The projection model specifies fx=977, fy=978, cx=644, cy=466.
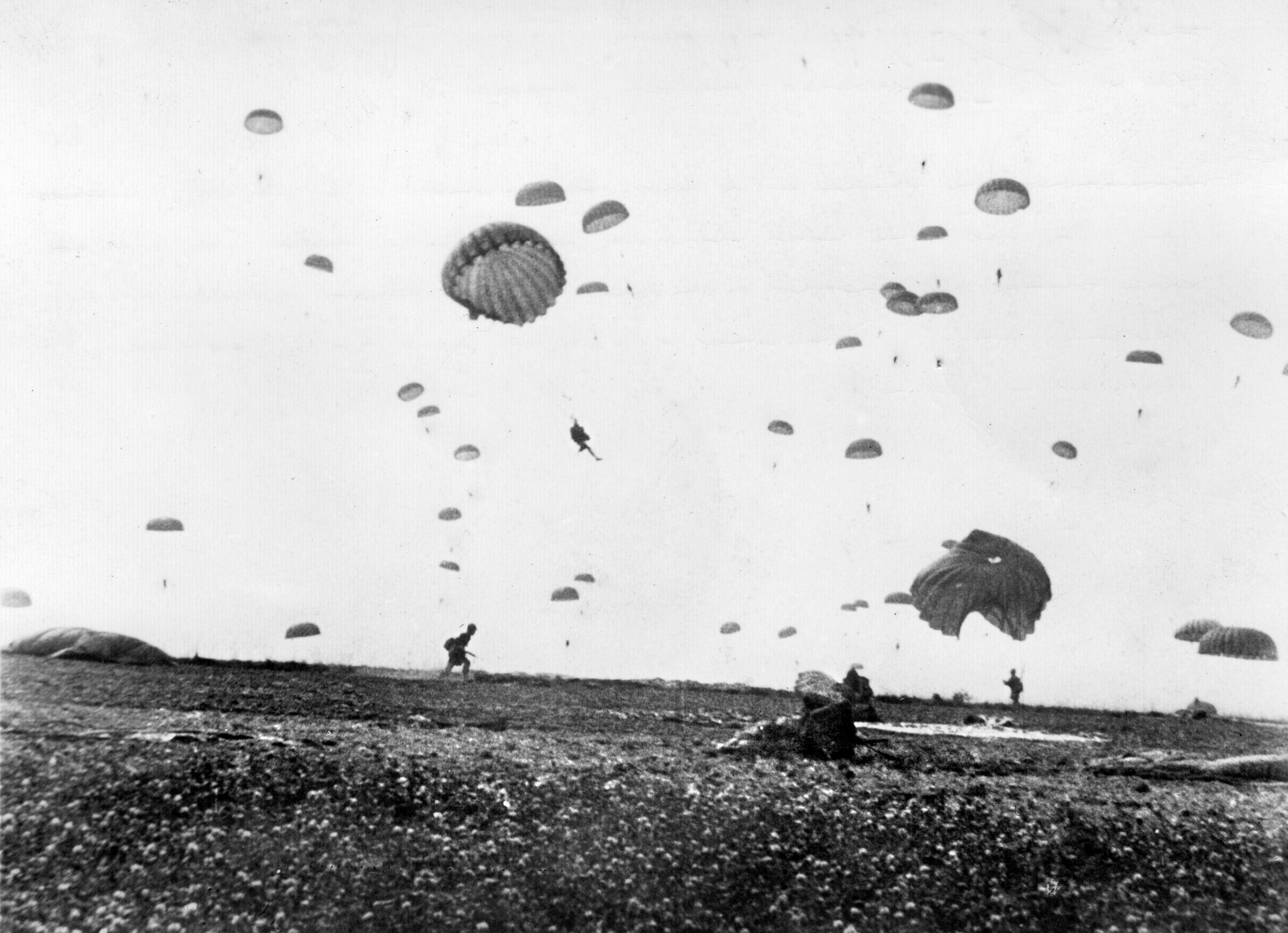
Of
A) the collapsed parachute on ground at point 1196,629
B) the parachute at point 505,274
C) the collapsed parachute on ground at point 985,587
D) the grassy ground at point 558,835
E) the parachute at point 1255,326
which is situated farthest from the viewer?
the collapsed parachute on ground at point 985,587

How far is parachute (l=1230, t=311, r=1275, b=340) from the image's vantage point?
10.2m

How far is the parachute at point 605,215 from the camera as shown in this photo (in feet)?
36.4

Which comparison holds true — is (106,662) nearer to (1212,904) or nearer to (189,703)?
(189,703)

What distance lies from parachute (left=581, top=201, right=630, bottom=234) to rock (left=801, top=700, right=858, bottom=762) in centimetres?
589

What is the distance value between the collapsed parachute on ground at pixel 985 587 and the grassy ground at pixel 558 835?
2.80m

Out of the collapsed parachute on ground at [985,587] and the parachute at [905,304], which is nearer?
the parachute at [905,304]

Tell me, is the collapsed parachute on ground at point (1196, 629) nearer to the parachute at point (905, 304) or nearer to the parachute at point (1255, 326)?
the parachute at point (1255, 326)

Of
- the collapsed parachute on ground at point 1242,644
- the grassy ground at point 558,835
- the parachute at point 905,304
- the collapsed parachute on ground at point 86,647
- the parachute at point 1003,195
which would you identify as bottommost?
the grassy ground at point 558,835

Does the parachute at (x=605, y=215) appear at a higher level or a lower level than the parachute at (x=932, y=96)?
lower

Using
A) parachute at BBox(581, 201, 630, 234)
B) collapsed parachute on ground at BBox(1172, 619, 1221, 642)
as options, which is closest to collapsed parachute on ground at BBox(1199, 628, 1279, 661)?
collapsed parachute on ground at BBox(1172, 619, 1221, 642)

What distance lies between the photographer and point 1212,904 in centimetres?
809

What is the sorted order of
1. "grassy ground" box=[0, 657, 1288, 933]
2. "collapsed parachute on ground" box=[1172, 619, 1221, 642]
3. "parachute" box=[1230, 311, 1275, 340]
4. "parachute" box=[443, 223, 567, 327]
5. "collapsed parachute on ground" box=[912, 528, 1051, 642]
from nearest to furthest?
"grassy ground" box=[0, 657, 1288, 933], "parachute" box=[1230, 311, 1275, 340], "collapsed parachute on ground" box=[1172, 619, 1221, 642], "parachute" box=[443, 223, 567, 327], "collapsed parachute on ground" box=[912, 528, 1051, 642]

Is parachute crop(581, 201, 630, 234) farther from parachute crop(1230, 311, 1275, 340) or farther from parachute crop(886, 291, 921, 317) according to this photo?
parachute crop(1230, 311, 1275, 340)

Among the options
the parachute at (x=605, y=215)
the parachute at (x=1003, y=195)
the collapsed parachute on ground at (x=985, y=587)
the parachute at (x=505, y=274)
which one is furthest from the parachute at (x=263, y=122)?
the collapsed parachute on ground at (x=985, y=587)
